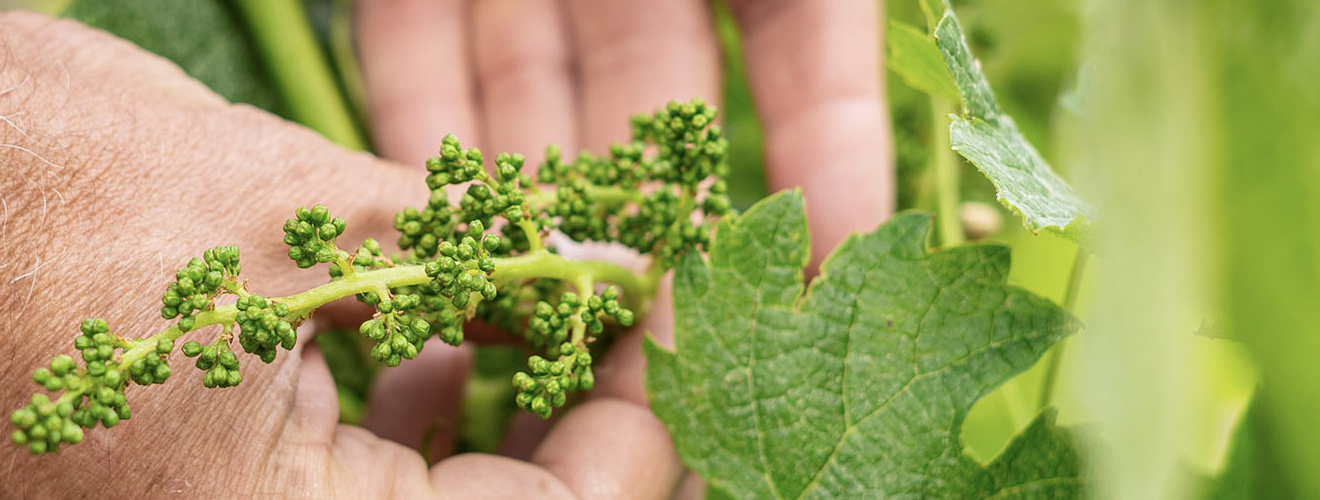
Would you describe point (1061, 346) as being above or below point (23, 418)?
below

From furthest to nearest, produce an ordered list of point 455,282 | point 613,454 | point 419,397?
point 419,397, point 613,454, point 455,282

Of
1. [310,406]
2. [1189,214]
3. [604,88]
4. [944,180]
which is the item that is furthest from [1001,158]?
[604,88]

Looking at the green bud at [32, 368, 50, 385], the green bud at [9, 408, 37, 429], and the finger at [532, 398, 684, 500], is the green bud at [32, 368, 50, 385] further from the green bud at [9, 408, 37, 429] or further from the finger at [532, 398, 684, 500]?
the finger at [532, 398, 684, 500]

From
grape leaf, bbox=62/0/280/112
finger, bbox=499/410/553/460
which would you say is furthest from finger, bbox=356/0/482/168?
finger, bbox=499/410/553/460

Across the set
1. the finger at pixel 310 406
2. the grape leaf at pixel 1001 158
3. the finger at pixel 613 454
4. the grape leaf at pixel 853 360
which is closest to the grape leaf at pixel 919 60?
the grape leaf at pixel 1001 158

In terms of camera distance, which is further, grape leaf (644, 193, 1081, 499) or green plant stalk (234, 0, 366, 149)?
green plant stalk (234, 0, 366, 149)

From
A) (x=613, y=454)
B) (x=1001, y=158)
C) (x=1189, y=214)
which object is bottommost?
(x=613, y=454)

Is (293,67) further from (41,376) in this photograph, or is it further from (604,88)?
(41,376)
